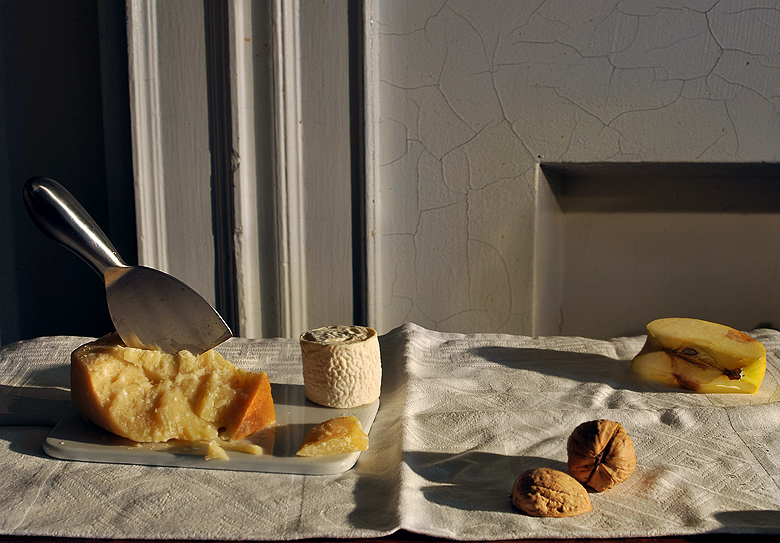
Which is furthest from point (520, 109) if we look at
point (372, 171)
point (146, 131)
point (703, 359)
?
point (146, 131)

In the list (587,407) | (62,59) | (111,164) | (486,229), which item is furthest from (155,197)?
(587,407)

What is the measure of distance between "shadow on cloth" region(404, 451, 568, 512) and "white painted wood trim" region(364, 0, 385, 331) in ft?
1.75

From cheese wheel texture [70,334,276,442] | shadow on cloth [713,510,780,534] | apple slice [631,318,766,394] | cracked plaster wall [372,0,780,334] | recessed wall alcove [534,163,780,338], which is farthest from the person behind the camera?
recessed wall alcove [534,163,780,338]

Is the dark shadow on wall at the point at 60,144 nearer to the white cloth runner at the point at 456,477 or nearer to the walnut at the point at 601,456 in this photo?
the white cloth runner at the point at 456,477

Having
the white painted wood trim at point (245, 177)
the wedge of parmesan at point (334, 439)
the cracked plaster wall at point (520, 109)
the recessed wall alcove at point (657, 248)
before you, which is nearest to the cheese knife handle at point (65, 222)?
the wedge of parmesan at point (334, 439)

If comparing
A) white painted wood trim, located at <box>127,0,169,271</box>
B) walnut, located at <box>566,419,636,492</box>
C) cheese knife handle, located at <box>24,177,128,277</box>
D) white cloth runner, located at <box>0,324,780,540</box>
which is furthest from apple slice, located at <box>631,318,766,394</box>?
white painted wood trim, located at <box>127,0,169,271</box>

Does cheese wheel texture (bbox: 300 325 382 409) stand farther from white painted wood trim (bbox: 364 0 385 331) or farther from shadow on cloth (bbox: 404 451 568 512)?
white painted wood trim (bbox: 364 0 385 331)

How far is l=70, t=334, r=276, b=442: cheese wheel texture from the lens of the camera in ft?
1.88

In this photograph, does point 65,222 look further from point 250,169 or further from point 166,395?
point 250,169

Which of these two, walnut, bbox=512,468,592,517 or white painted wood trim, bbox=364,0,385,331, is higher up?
white painted wood trim, bbox=364,0,385,331

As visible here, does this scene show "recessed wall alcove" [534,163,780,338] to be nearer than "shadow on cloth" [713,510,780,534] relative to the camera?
No

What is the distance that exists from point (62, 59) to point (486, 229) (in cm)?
77

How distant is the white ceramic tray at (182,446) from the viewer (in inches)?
21.4

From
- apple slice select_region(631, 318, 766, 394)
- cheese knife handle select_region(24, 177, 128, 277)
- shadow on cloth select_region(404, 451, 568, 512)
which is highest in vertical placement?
cheese knife handle select_region(24, 177, 128, 277)
